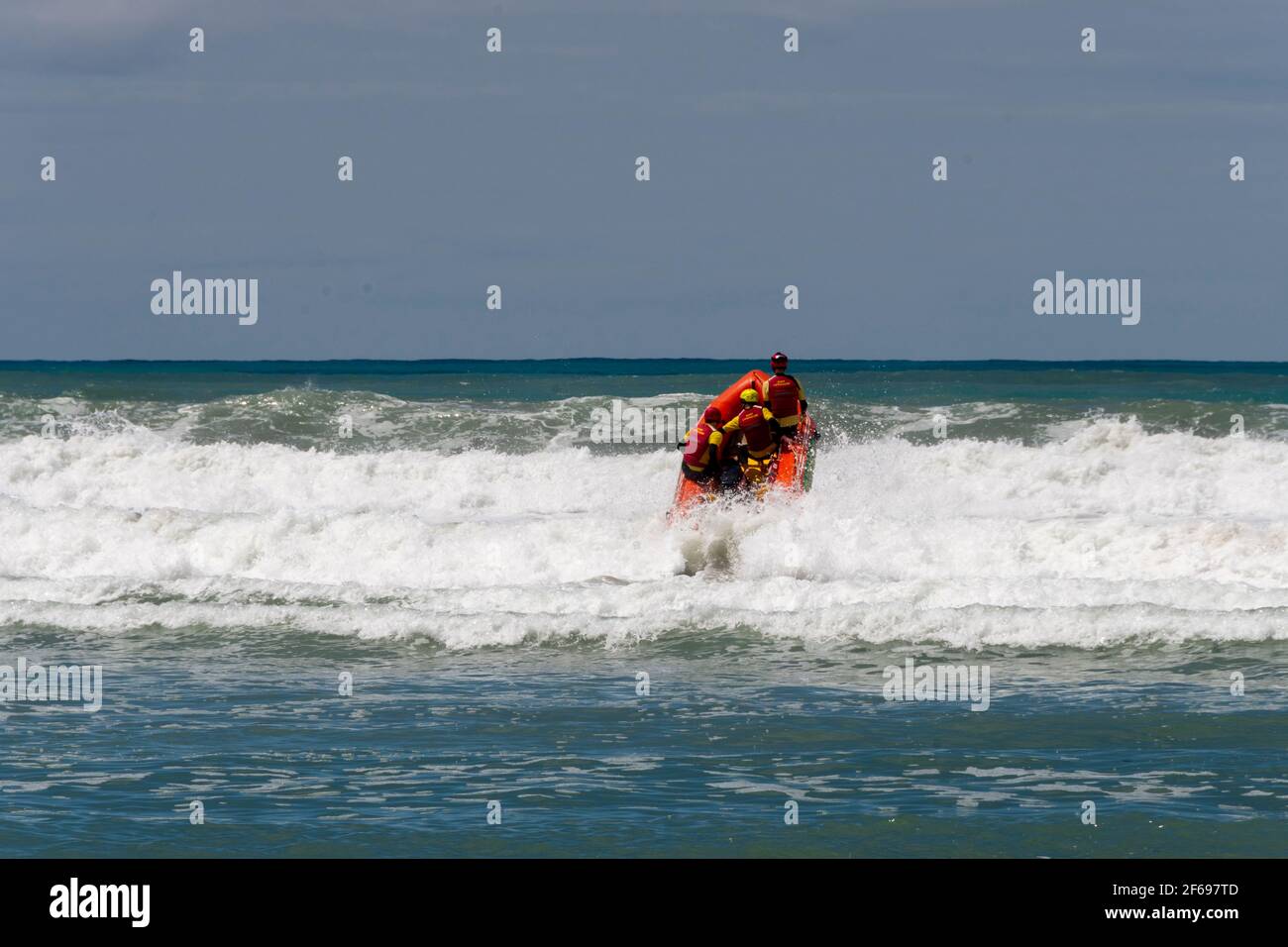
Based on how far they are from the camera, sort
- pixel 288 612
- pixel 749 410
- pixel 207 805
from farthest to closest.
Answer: pixel 749 410
pixel 288 612
pixel 207 805

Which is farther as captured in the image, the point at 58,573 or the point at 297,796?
the point at 58,573

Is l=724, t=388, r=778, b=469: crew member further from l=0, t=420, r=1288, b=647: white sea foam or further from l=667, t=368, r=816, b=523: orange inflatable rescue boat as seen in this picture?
l=0, t=420, r=1288, b=647: white sea foam

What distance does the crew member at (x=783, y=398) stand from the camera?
1540 centimetres

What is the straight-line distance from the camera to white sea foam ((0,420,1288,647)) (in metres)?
11.7

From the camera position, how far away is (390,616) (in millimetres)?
11891

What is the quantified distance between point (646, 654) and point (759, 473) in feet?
15.9

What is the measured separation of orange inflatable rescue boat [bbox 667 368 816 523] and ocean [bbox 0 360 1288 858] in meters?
0.21

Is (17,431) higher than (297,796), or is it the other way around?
(17,431)

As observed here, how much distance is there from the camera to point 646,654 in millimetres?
10766

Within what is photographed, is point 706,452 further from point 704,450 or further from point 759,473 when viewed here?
point 759,473

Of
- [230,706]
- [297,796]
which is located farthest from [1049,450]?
[297,796]

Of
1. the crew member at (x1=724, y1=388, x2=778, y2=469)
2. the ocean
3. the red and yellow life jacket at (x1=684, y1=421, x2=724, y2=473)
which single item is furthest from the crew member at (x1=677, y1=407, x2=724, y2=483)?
the ocean
